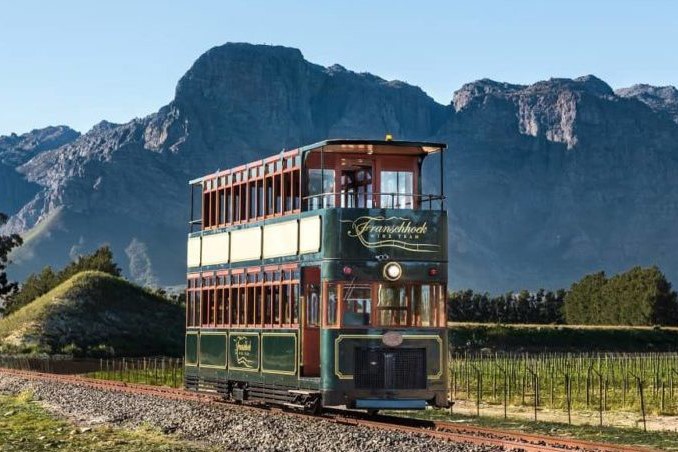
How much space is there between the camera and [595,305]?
17238 cm

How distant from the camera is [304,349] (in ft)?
96.0

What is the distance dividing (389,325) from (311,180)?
4099 millimetres

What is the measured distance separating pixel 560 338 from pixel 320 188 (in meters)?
99.9

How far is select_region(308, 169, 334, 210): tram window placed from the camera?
2964cm

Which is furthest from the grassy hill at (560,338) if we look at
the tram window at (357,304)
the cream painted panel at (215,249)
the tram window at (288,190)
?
the tram window at (357,304)

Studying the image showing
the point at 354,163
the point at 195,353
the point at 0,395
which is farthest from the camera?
the point at 0,395

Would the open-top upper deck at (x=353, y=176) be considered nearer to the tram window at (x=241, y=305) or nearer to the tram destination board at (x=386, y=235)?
the tram destination board at (x=386, y=235)

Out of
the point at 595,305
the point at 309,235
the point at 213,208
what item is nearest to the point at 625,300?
the point at 595,305

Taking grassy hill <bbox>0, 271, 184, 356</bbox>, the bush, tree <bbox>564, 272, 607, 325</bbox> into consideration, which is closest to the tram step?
grassy hill <bbox>0, 271, 184, 356</bbox>

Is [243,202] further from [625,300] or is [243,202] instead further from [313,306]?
[625,300]

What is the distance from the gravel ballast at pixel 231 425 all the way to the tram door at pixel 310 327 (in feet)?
4.12

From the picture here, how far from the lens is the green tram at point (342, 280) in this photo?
28125mm

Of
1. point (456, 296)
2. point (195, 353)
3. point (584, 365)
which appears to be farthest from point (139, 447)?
point (456, 296)

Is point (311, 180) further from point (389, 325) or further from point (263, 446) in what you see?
point (263, 446)
